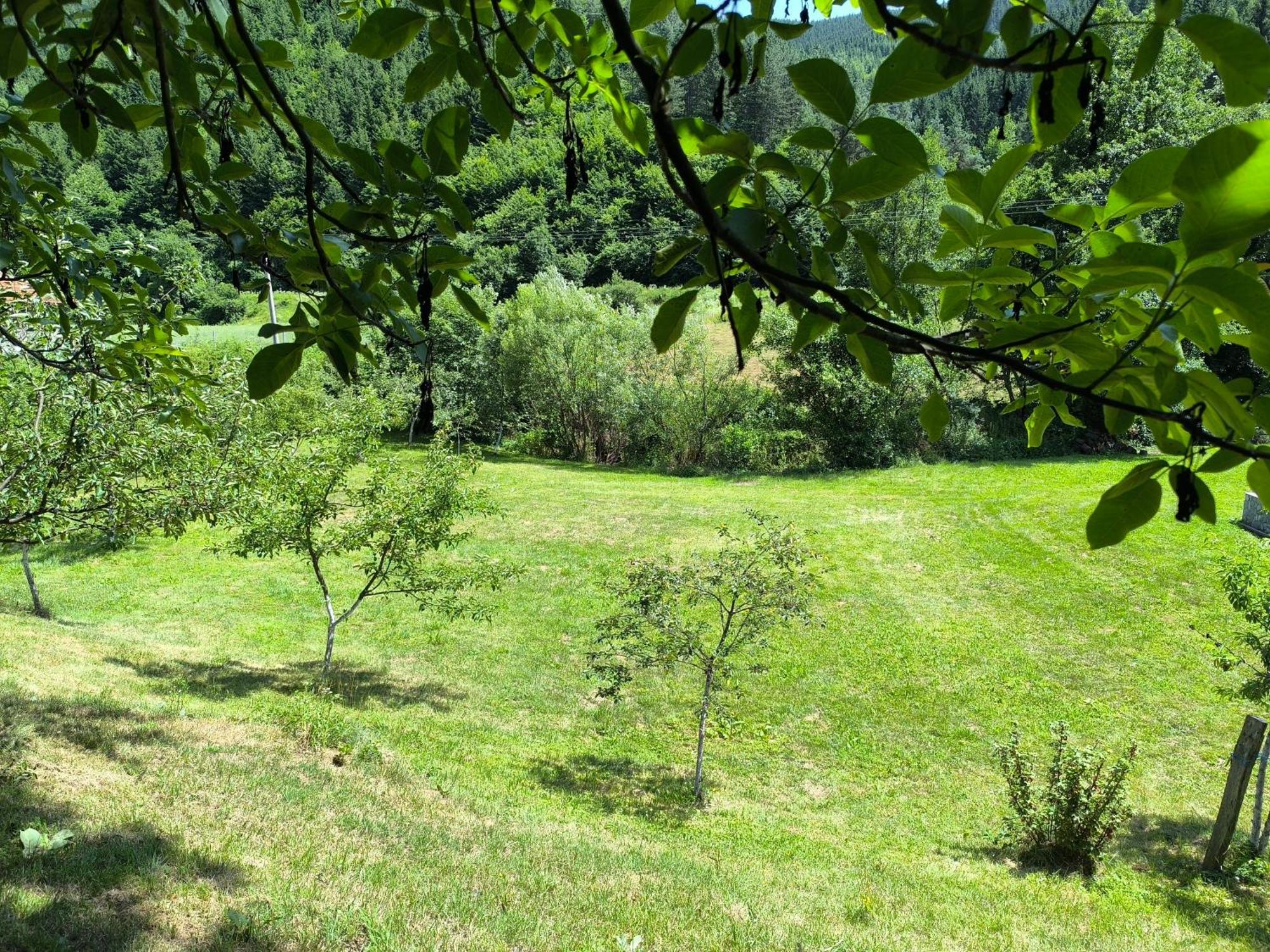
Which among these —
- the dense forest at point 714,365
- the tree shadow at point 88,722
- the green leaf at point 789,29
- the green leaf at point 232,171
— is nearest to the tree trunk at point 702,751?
the tree shadow at point 88,722

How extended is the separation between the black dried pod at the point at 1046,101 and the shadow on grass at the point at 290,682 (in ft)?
35.6

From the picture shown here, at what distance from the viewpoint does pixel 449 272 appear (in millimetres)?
1385

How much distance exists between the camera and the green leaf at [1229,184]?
0.56m

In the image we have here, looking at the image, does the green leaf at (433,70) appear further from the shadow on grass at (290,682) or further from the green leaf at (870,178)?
the shadow on grass at (290,682)

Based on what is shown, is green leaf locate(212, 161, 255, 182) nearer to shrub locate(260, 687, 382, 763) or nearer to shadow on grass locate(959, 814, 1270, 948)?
shrub locate(260, 687, 382, 763)

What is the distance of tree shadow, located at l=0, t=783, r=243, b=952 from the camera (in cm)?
296

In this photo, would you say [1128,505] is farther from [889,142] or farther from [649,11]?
[649,11]

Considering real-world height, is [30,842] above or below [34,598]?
above

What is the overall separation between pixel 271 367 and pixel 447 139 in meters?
0.45

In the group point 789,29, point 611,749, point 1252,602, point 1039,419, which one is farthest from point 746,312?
point 611,749

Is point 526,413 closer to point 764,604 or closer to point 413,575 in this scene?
point 413,575

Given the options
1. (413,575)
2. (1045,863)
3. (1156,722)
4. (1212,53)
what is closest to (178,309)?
(1212,53)

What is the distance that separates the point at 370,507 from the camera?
36.9ft

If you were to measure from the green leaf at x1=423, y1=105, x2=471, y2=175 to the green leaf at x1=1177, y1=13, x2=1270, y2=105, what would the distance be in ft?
2.92
